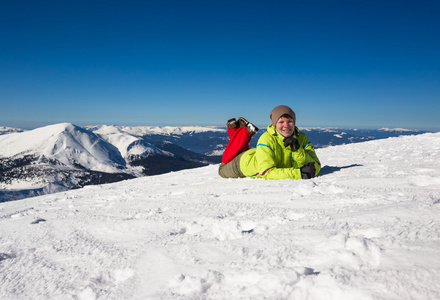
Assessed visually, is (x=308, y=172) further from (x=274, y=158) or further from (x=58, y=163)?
(x=58, y=163)

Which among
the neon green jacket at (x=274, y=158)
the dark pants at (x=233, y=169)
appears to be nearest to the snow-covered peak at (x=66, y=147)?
the dark pants at (x=233, y=169)

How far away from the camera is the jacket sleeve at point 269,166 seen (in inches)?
192

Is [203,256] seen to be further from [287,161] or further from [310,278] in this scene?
[287,161]

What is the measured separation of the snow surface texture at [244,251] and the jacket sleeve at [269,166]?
1335mm

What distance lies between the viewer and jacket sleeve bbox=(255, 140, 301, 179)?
192 inches

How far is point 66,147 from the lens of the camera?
161000 mm

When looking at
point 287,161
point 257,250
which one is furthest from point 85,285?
point 287,161

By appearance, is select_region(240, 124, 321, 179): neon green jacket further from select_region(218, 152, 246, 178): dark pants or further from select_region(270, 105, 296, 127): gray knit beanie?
select_region(218, 152, 246, 178): dark pants

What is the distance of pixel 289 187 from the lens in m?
4.21

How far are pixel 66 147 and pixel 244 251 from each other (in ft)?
622

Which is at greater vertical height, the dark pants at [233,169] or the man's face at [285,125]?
the man's face at [285,125]

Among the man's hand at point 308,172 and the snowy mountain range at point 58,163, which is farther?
the snowy mountain range at point 58,163

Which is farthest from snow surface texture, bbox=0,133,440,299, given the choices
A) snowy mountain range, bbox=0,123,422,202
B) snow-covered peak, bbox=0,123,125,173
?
snow-covered peak, bbox=0,123,125,173

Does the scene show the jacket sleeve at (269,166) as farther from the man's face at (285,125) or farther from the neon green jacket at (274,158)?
the man's face at (285,125)
